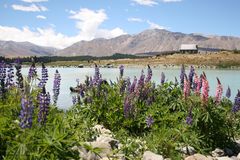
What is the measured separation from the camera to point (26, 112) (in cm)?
780

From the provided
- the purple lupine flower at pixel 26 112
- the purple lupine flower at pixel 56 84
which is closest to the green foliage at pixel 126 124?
the purple lupine flower at pixel 26 112

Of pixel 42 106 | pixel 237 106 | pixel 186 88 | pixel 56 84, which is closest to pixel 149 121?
pixel 186 88

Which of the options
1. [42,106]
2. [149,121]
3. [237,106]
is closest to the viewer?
[42,106]

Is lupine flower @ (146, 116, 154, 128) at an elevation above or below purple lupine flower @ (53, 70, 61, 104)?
below

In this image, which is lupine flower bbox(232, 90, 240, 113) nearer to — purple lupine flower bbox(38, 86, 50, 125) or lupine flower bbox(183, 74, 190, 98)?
lupine flower bbox(183, 74, 190, 98)

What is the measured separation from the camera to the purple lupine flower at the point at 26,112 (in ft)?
25.2

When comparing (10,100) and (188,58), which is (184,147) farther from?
(188,58)

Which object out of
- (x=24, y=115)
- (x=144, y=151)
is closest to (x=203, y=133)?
(x=144, y=151)

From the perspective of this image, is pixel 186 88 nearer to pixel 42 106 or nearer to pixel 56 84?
pixel 56 84

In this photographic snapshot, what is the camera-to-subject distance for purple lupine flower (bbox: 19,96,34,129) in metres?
7.69

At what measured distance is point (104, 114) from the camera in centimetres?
1523

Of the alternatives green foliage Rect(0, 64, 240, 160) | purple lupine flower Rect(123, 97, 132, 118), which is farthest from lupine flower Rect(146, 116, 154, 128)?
purple lupine flower Rect(123, 97, 132, 118)

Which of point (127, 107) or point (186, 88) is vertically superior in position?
point (186, 88)

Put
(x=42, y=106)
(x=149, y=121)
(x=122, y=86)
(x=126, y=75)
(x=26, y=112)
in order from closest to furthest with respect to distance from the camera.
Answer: (x=26, y=112) < (x=42, y=106) < (x=149, y=121) < (x=122, y=86) < (x=126, y=75)
